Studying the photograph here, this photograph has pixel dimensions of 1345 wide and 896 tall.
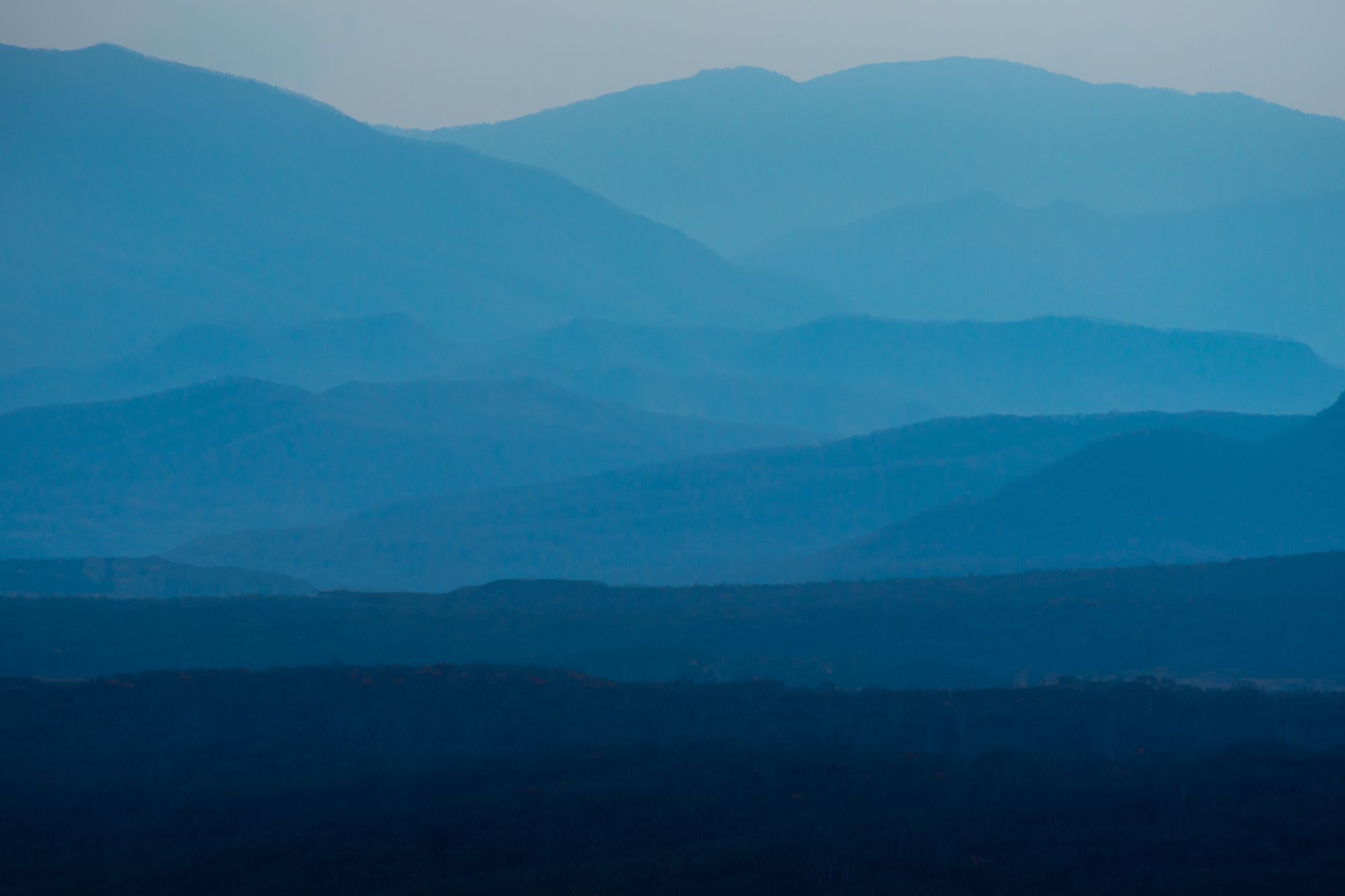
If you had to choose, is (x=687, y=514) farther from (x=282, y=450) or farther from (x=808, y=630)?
(x=808, y=630)

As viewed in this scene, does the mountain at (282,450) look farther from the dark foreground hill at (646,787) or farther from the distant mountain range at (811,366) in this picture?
the dark foreground hill at (646,787)

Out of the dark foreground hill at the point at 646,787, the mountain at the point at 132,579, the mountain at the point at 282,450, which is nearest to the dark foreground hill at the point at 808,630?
the dark foreground hill at the point at 646,787

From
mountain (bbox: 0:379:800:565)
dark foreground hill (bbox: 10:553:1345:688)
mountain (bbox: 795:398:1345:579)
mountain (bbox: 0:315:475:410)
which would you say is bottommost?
dark foreground hill (bbox: 10:553:1345:688)

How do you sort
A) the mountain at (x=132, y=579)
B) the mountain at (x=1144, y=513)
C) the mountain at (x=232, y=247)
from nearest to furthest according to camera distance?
the mountain at (x=1144, y=513)
the mountain at (x=132, y=579)
the mountain at (x=232, y=247)

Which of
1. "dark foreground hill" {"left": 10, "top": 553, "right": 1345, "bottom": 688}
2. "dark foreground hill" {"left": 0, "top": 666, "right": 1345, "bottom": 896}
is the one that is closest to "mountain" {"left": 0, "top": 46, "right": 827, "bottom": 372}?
"dark foreground hill" {"left": 10, "top": 553, "right": 1345, "bottom": 688}

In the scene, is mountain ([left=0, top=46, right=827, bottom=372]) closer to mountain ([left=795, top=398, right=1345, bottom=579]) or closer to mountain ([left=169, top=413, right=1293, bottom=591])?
mountain ([left=169, top=413, right=1293, bottom=591])

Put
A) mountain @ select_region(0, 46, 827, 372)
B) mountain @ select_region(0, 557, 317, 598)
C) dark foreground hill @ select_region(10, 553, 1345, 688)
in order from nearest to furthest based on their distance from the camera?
dark foreground hill @ select_region(10, 553, 1345, 688) → mountain @ select_region(0, 557, 317, 598) → mountain @ select_region(0, 46, 827, 372)

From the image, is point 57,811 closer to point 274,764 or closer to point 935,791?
point 274,764
